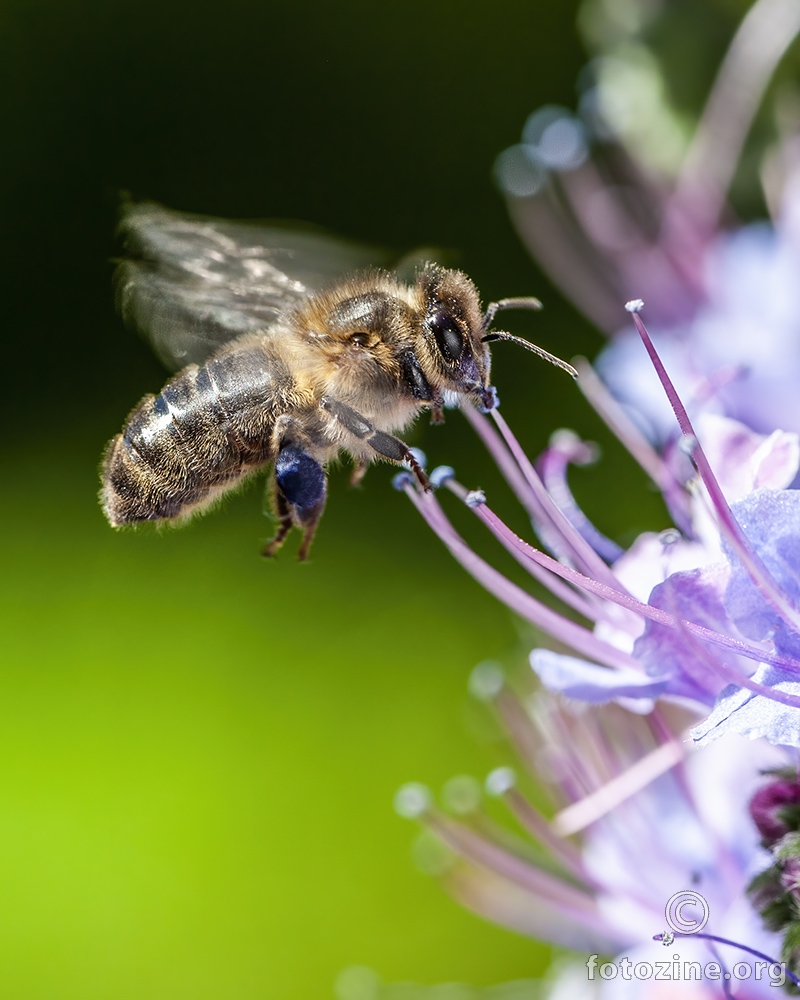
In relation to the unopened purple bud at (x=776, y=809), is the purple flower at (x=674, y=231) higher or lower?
higher

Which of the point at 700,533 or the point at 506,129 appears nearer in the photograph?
the point at 700,533

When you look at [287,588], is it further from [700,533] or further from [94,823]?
[700,533]

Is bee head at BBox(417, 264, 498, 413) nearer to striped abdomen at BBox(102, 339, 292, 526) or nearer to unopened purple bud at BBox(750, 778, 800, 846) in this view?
striped abdomen at BBox(102, 339, 292, 526)

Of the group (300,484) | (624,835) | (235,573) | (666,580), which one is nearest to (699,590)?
(666,580)

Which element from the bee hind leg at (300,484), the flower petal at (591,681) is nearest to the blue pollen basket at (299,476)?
the bee hind leg at (300,484)

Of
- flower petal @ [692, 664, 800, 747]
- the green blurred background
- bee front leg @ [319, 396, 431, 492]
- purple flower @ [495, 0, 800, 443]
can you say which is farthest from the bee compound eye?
the green blurred background

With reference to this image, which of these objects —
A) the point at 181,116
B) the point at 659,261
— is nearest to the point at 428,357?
the point at 659,261

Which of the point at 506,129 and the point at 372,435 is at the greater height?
the point at 506,129

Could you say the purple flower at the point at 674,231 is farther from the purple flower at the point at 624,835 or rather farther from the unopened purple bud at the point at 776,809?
the unopened purple bud at the point at 776,809
